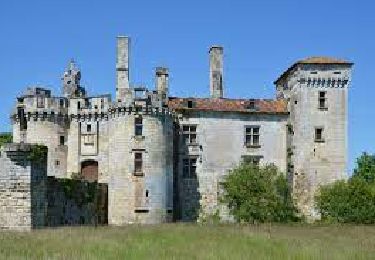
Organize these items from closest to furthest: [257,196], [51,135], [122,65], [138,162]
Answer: [138,162]
[257,196]
[122,65]
[51,135]

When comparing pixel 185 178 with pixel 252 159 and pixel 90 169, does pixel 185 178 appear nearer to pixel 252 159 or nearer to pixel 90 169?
pixel 252 159

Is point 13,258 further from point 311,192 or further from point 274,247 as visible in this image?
point 311,192

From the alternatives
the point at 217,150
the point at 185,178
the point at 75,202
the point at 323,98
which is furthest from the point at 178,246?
the point at 323,98

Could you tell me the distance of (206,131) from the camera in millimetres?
46656

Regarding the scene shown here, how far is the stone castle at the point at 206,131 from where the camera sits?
45.4 meters

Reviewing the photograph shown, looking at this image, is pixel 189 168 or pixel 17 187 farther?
pixel 189 168

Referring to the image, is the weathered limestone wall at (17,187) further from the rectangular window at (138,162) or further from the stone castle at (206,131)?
the stone castle at (206,131)

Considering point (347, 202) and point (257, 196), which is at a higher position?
point (257, 196)

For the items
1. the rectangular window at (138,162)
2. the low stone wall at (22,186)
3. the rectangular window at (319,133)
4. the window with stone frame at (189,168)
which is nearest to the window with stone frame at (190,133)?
the window with stone frame at (189,168)

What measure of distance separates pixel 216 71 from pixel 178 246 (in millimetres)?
26840

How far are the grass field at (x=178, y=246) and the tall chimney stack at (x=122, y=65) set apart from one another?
18035mm

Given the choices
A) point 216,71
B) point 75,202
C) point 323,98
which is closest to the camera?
point 75,202

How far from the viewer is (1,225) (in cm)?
2831

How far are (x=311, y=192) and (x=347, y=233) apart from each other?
15.7 m
